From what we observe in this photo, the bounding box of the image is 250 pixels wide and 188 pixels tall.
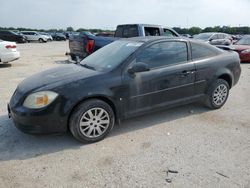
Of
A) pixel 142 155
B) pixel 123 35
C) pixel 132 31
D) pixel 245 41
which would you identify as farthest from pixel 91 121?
pixel 245 41

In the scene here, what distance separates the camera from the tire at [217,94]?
16.1 ft

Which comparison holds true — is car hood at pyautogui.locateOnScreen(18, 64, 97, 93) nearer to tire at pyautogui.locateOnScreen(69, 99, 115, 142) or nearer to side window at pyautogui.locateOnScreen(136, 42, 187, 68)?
tire at pyautogui.locateOnScreen(69, 99, 115, 142)

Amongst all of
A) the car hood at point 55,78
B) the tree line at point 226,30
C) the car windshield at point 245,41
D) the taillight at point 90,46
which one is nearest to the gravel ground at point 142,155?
the car hood at point 55,78

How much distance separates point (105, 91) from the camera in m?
3.65

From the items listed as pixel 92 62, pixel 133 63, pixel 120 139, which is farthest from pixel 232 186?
pixel 92 62

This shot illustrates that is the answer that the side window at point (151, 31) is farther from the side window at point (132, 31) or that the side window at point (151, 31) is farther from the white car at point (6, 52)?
the white car at point (6, 52)

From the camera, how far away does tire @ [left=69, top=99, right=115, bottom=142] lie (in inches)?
139

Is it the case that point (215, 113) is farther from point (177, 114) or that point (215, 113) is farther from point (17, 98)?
point (17, 98)

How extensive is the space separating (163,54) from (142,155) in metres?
1.82

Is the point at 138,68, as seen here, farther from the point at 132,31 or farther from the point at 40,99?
the point at 132,31

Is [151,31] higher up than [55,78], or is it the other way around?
[151,31]

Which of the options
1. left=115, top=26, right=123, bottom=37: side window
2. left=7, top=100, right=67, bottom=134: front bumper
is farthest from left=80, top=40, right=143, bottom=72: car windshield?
left=115, top=26, right=123, bottom=37: side window

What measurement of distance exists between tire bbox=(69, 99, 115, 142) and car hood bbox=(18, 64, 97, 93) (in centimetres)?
44

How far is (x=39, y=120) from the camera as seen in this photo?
3.38 m
